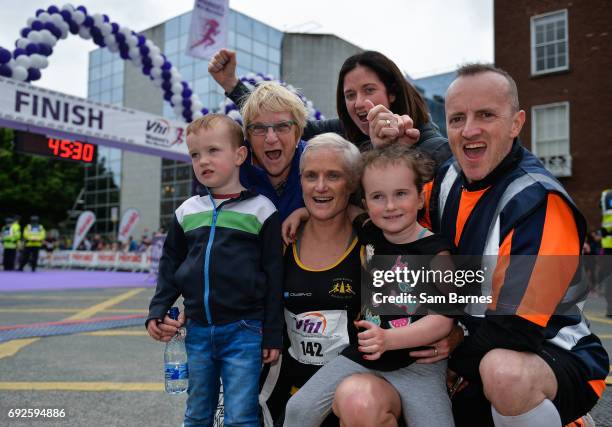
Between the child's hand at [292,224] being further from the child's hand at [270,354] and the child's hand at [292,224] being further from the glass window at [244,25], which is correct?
the glass window at [244,25]

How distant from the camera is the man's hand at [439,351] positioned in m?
1.99

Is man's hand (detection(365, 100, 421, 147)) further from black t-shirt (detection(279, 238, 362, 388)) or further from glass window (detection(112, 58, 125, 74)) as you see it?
glass window (detection(112, 58, 125, 74))

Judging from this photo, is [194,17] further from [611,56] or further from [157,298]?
[611,56]

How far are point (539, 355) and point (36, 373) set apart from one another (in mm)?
4033

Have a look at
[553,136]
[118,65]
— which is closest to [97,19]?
[553,136]

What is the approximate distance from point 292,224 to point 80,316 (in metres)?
6.15

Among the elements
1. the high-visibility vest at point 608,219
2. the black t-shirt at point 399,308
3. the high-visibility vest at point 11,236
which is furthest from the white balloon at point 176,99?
the high-visibility vest at point 11,236

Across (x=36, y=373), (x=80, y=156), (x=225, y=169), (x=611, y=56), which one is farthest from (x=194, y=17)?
(x=611, y=56)

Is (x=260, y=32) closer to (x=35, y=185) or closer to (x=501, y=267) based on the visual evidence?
(x=35, y=185)

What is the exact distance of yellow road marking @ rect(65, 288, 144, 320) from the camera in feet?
24.6

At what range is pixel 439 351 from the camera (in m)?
2.00

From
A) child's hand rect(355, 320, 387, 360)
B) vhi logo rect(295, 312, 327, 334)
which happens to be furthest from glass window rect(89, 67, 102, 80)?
child's hand rect(355, 320, 387, 360)

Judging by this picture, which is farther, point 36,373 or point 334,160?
point 36,373

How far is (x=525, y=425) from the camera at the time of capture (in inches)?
69.2
